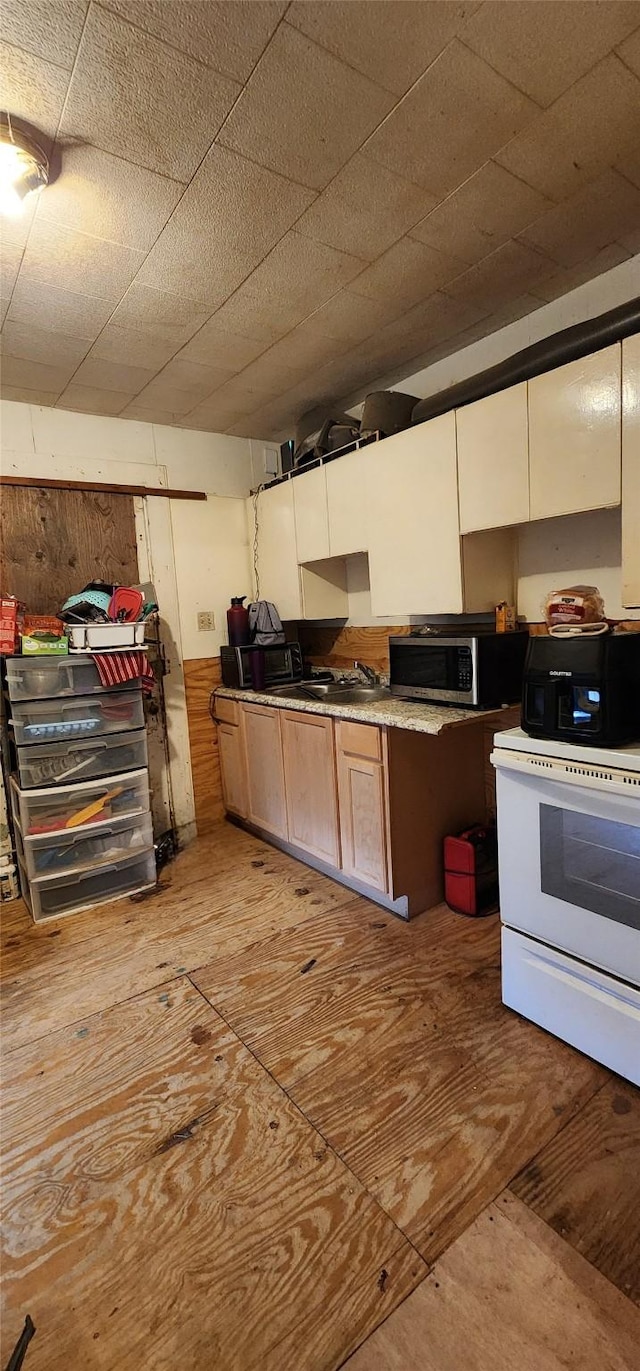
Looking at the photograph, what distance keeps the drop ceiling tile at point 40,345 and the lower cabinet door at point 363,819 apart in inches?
85.1

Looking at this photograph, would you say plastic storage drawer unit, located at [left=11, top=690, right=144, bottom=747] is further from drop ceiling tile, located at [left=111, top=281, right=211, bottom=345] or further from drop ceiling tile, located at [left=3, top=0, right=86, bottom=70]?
drop ceiling tile, located at [left=3, top=0, right=86, bottom=70]

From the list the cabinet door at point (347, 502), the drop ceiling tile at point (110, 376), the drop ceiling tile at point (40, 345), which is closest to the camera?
the drop ceiling tile at point (40, 345)

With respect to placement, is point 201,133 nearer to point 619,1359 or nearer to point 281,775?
point 281,775

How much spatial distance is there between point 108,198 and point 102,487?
173cm

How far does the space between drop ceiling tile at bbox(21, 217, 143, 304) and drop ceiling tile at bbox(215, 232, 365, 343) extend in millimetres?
402

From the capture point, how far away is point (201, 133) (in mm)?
1389

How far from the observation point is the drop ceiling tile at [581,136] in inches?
51.8

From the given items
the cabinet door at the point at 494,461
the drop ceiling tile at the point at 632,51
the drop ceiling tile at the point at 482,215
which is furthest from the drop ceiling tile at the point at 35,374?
the drop ceiling tile at the point at 632,51

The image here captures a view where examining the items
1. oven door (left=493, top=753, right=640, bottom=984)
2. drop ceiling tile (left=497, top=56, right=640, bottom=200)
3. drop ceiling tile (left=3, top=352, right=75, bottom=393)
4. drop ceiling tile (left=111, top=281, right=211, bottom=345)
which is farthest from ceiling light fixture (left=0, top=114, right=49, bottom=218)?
oven door (left=493, top=753, right=640, bottom=984)

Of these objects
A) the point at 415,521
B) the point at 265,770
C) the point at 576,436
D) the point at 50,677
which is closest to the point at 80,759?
the point at 50,677

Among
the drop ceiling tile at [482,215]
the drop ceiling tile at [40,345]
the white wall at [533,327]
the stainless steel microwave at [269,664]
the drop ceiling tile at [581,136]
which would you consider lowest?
the stainless steel microwave at [269,664]

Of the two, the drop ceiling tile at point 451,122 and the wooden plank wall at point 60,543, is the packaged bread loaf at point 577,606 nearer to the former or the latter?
the drop ceiling tile at point 451,122

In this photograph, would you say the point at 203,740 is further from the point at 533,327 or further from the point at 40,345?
the point at 533,327

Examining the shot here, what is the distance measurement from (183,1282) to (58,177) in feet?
8.86
